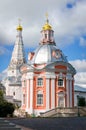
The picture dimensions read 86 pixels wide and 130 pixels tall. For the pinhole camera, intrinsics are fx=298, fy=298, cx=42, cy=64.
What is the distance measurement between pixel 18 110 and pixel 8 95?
41.1 meters

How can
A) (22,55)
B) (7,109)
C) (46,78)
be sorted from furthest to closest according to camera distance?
(22,55)
(46,78)
(7,109)

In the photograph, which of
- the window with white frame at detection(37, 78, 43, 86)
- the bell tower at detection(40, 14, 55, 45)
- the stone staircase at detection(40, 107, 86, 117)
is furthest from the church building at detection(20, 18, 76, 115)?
the stone staircase at detection(40, 107, 86, 117)

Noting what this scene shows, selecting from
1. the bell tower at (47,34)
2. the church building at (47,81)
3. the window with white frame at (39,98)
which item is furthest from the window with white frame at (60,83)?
the bell tower at (47,34)

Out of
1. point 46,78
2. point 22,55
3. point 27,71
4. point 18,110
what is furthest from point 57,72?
point 22,55

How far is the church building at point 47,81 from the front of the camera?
5441cm

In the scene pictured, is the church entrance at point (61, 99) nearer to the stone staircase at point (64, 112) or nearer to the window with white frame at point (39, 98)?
the window with white frame at point (39, 98)

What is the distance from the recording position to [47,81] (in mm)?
54500

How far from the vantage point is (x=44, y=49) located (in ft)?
188

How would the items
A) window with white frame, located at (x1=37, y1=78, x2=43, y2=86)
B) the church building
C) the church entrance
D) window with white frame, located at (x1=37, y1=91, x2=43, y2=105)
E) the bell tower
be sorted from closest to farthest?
the church building
window with white frame, located at (x1=37, y1=91, x2=43, y2=105)
the church entrance
window with white frame, located at (x1=37, y1=78, x2=43, y2=86)
the bell tower

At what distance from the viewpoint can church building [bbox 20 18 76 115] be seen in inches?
2142

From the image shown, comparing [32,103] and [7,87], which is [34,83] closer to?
[32,103]

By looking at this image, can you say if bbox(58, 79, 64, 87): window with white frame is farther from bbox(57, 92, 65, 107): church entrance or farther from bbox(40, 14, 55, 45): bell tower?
bbox(40, 14, 55, 45): bell tower

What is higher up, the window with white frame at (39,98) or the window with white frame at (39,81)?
the window with white frame at (39,81)

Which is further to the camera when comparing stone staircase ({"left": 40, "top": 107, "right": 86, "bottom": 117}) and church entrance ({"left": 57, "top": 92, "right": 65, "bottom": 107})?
church entrance ({"left": 57, "top": 92, "right": 65, "bottom": 107})
